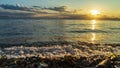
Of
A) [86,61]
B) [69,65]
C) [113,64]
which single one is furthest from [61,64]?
[113,64]

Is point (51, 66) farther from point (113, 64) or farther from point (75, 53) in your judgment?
point (75, 53)

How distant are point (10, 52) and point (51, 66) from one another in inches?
346

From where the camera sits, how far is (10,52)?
965 inches

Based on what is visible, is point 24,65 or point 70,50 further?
point 70,50

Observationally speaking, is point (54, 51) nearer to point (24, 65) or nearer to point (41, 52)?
point (41, 52)

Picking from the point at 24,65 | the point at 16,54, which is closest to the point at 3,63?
the point at 24,65

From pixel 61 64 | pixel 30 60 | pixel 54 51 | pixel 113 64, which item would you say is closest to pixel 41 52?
pixel 54 51

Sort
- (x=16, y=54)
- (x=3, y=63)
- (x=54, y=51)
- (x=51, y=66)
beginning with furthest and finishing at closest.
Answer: (x=54, y=51), (x=16, y=54), (x=3, y=63), (x=51, y=66)

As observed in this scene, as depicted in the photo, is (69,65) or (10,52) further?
(10,52)

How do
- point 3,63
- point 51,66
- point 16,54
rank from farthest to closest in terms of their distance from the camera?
point 16,54, point 3,63, point 51,66

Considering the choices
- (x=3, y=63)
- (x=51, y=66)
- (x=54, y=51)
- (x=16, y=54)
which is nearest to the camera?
(x=51, y=66)

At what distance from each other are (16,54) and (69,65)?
7373mm

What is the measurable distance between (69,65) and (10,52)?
8721 mm

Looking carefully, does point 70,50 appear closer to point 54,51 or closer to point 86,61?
point 54,51
